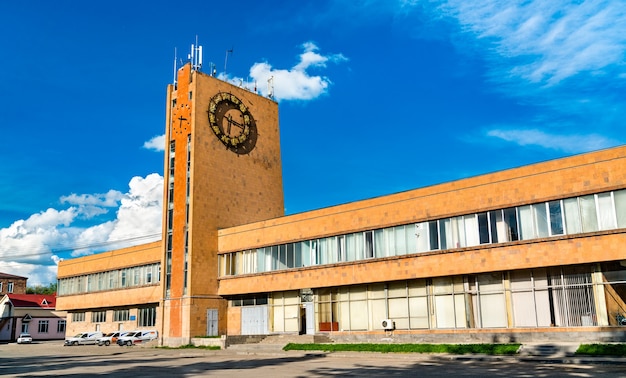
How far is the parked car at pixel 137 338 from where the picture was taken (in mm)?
53031

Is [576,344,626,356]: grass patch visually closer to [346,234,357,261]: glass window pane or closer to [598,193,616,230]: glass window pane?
[598,193,616,230]: glass window pane

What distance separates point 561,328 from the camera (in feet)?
99.8

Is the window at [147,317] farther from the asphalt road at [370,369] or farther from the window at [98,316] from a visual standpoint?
the asphalt road at [370,369]

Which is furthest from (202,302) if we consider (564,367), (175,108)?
(564,367)

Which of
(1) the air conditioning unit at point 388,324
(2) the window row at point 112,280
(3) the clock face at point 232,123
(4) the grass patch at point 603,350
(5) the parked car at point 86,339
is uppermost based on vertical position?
(3) the clock face at point 232,123

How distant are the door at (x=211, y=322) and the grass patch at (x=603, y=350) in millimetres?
30305

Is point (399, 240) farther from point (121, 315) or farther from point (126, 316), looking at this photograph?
point (121, 315)

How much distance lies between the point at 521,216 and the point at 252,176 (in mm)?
28161

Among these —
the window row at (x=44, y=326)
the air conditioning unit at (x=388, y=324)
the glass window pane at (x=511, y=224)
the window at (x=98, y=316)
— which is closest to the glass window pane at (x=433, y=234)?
the glass window pane at (x=511, y=224)

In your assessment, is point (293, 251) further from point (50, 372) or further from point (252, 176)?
point (50, 372)

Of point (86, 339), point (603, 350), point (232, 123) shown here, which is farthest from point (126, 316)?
point (603, 350)

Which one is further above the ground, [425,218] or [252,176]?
[252,176]

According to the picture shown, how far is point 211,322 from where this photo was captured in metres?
48.7

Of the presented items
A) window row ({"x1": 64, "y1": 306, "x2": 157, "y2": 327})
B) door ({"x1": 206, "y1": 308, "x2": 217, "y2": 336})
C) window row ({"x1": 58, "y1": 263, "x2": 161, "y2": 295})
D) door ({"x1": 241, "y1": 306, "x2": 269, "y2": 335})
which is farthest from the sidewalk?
window row ({"x1": 64, "y1": 306, "x2": 157, "y2": 327})
